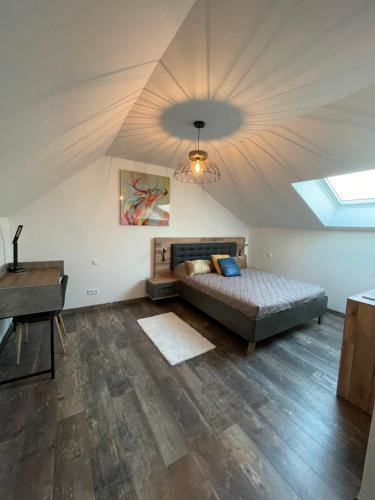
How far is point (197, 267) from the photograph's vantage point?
3676mm

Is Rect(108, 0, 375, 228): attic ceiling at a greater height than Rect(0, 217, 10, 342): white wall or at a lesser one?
greater

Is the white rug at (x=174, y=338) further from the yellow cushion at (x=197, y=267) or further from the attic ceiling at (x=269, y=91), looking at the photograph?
the attic ceiling at (x=269, y=91)

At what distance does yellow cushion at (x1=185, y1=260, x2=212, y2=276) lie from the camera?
361cm

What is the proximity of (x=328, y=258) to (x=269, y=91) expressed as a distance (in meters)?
3.02

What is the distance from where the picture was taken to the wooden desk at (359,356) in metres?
1.66

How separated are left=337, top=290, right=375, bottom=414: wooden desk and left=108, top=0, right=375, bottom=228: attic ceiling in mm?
1648

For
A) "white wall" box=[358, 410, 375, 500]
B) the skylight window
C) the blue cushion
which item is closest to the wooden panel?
the blue cushion

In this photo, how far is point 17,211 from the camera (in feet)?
8.80

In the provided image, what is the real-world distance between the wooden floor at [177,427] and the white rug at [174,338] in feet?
0.36

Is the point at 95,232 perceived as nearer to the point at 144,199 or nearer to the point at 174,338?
the point at 144,199

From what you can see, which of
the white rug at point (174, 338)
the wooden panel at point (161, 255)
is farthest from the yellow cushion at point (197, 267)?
the white rug at point (174, 338)

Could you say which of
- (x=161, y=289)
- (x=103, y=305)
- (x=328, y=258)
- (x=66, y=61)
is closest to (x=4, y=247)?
(x=103, y=305)

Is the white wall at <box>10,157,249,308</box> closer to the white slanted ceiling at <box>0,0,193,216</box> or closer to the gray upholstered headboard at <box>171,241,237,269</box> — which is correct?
the gray upholstered headboard at <box>171,241,237,269</box>

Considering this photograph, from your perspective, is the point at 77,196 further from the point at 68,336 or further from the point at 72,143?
the point at 68,336
